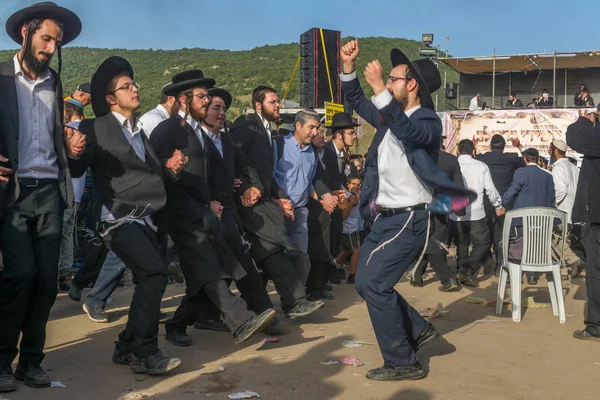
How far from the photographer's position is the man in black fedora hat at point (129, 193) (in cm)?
546

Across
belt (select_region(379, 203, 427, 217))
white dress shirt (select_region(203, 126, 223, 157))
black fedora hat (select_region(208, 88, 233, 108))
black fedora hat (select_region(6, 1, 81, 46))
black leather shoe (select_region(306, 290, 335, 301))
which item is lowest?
black leather shoe (select_region(306, 290, 335, 301))

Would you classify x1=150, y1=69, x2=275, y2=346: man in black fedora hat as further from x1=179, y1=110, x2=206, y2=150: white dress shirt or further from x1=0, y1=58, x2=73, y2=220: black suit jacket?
x1=0, y1=58, x2=73, y2=220: black suit jacket

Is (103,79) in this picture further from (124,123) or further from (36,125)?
(36,125)

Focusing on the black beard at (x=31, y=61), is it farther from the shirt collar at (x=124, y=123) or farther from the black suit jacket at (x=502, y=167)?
the black suit jacket at (x=502, y=167)

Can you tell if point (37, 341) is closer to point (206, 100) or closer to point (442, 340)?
point (206, 100)

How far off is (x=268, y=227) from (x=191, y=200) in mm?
1359

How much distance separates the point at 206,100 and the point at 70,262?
11.7ft

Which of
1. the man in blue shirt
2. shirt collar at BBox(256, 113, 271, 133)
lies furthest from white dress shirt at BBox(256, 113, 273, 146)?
the man in blue shirt

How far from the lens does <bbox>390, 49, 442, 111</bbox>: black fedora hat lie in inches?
228

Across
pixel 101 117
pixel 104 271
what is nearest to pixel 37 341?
pixel 101 117

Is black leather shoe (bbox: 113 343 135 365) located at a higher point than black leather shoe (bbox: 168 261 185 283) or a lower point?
higher

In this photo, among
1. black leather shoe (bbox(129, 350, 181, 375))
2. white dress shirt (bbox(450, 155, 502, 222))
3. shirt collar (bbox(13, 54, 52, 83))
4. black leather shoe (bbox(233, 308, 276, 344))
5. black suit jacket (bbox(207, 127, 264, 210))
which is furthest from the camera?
white dress shirt (bbox(450, 155, 502, 222))

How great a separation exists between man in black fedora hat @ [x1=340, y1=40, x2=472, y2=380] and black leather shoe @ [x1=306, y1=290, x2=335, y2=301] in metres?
3.28

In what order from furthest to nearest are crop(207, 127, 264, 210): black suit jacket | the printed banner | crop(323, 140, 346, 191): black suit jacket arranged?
the printed banner, crop(323, 140, 346, 191): black suit jacket, crop(207, 127, 264, 210): black suit jacket
